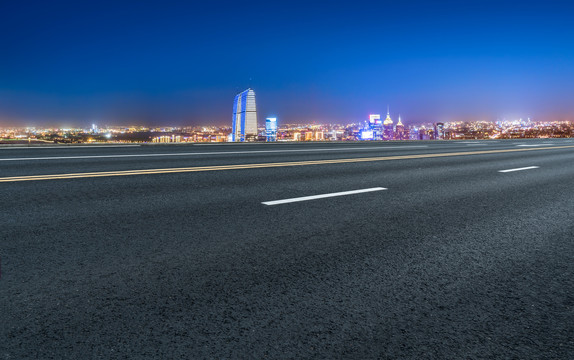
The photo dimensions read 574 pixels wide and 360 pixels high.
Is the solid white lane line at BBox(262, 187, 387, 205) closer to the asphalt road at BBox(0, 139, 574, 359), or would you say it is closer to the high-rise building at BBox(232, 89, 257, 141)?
the asphalt road at BBox(0, 139, 574, 359)

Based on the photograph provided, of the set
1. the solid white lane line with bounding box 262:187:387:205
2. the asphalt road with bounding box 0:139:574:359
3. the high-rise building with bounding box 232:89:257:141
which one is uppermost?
the high-rise building with bounding box 232:89:257:141

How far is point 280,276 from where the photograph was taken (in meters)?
2.77

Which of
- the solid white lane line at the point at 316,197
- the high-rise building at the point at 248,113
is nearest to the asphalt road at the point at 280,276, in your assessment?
the solid white lane line at the point at 316,197

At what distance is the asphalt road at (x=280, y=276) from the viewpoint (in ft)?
6.37

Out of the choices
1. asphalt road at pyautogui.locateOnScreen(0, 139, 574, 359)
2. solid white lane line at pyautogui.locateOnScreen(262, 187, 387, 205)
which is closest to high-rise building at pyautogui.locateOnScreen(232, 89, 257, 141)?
solid white lane line at pyautogui.locateOnScreen(262, 187, 387, 205)

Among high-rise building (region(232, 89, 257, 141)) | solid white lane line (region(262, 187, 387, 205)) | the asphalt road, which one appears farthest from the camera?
high-rise building (region(232, 89, 257, 141))

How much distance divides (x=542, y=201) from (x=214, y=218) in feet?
16.2

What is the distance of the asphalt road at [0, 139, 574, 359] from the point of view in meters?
1.94

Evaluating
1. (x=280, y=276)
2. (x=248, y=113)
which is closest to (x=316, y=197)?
(x=280, y=276)

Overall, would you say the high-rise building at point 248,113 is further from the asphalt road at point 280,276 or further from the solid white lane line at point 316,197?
the asphalt road at point 280,276

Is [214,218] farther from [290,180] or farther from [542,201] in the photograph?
[542,201]

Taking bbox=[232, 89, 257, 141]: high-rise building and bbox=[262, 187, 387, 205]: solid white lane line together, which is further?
bbox=[232, 89, 257, 141]: high-rise building

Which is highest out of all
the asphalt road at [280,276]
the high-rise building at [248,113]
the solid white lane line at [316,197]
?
the high-rise building at [248,113]

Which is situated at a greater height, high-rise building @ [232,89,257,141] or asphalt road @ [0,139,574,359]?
high-rise building @ [232,89,257,141]
